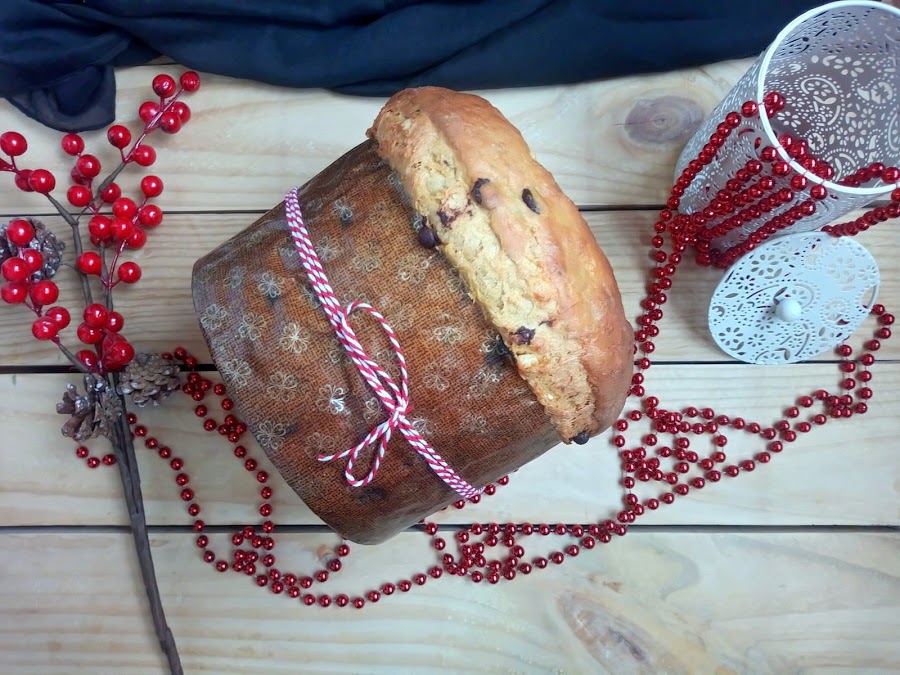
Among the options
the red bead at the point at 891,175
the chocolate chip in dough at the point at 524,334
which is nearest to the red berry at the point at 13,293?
the chocolate chip in dough at the point at 524,334

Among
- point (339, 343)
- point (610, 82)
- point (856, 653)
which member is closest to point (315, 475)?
point (339, 343)

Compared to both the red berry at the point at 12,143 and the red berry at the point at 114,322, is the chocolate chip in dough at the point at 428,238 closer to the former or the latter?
the red berry at the point at 114,322

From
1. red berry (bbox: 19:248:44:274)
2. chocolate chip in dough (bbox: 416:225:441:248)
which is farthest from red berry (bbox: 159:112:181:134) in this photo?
chocolate chip in dough (bbox: 416:225:441:248)

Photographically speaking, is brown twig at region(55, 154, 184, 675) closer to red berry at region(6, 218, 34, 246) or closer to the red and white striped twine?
red berry at region(6, 218, 34, 246)

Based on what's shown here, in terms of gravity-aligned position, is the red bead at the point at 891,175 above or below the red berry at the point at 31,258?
above

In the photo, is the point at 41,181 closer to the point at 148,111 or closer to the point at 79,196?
the point at 79,196

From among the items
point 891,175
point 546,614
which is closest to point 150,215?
point 546,614

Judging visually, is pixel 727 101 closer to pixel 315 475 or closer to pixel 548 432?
pixel 548 432

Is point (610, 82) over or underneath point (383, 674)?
over
